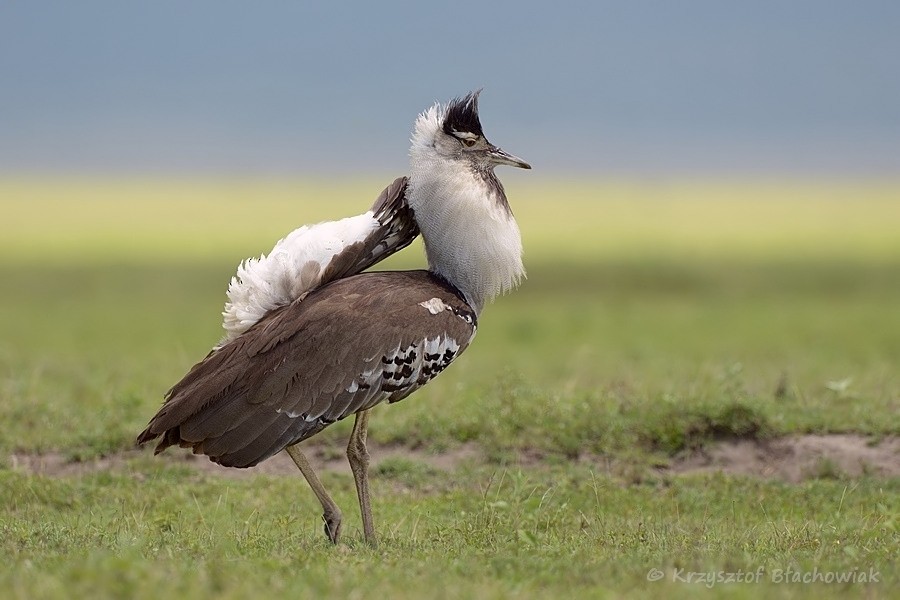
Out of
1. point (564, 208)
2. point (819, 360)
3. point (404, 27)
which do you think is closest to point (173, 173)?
point (564, 208)

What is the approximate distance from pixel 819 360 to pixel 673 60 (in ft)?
365

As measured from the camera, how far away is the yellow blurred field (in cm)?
3588

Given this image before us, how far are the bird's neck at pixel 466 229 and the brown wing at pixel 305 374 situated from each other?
38cm

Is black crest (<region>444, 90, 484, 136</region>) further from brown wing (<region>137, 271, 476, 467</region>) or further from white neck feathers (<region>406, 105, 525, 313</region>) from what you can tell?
brown wing (<region>137, 271, 476, 467</region>)

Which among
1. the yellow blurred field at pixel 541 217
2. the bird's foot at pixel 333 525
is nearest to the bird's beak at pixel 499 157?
the bird's foot at pixel 333 525

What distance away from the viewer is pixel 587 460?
8461mm

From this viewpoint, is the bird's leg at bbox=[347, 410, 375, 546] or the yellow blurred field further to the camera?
the yellow blurred field

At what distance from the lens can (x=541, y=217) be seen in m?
48.3

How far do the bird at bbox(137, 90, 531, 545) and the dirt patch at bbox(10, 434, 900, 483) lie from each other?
5.60 ft

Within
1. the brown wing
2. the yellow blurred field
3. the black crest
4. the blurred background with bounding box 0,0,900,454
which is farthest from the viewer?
the yellow blurred field

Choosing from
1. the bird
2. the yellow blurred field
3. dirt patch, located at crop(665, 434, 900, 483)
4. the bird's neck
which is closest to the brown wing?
the bird

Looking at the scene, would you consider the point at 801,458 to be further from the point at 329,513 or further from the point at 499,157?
the point at 329,513

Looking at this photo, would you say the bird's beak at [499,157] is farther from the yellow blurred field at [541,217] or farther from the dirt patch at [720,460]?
the yellow blurred field at [541,217]

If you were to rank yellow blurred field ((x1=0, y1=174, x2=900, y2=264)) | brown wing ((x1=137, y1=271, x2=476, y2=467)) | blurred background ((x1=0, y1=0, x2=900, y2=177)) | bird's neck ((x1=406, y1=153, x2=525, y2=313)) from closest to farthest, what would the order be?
brown wing ((x1=137, y1=271, x2=476, y2=467)) → bird's neck ((x1=406, y1=153, x2=525, y2=313)) → yellow blurred field ((x1=0, y1=174, x2=900, y2=264)) → blurred background ((x1=0, y1=0, x2=900, y2=177))
